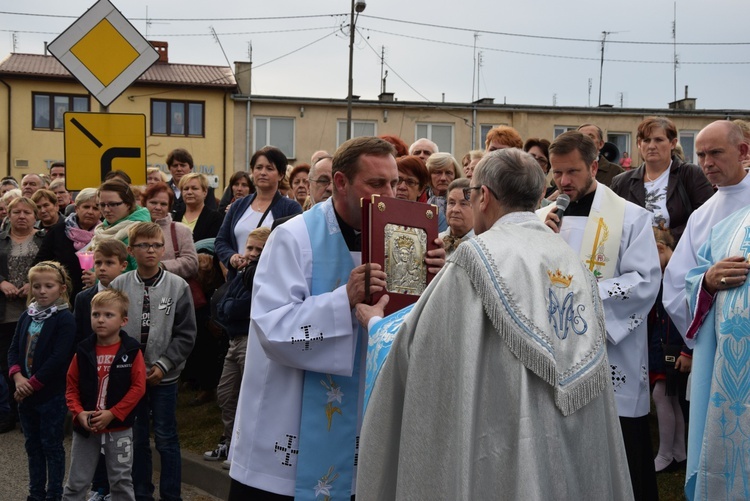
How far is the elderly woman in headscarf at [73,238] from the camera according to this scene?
9.57m

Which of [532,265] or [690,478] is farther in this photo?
[690,478]

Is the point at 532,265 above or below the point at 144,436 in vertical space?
above

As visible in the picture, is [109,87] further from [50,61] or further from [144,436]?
[50,61]

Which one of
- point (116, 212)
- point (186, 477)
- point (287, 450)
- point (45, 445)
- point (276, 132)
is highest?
point (276, 132)

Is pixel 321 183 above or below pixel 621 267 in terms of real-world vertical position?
above

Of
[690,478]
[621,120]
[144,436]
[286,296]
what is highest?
[621,120]

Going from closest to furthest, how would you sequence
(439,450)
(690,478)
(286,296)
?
(439,450)
(286,296)
(690,478)

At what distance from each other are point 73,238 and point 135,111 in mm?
31112

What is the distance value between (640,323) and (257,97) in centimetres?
3571

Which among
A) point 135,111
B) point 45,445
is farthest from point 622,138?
point 45,445

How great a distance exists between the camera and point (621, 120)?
40938mm

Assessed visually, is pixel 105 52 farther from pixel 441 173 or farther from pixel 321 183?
pixel 441 173

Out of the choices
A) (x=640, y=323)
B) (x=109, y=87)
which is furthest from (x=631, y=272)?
(x=109, y=87)

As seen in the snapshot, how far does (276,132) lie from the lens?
40.5 meters
